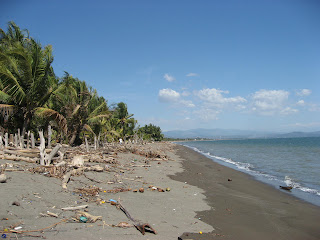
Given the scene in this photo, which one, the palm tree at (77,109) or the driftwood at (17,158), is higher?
the palm tree at (77,109)

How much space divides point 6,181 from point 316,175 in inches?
674

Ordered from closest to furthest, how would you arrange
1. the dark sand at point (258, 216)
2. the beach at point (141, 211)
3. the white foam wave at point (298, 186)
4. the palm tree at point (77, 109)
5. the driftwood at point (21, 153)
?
the beach at point (141, 211), the dark sand at point (258, 216), the driftwood at point (21, 153), the white foam wave at point (298, 186), the palm tree at point (77, 109)

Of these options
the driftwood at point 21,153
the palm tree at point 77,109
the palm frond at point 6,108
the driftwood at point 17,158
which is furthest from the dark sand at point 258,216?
the palm tree at point 77,109

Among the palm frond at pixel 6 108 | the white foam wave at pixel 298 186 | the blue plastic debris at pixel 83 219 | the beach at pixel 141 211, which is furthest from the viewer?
the palm frond at pixel 6 108

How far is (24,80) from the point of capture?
11.8 metres

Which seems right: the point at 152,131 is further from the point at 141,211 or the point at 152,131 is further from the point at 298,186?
the point at 141,211

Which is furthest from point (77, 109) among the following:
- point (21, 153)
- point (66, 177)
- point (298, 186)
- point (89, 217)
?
point (298, 186)

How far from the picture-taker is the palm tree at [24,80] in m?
11.3

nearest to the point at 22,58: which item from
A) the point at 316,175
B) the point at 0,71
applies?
the point at 0,71

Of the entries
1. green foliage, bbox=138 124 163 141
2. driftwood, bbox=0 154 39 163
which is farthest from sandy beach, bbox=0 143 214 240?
green foliage, bbox=138 124 163 141

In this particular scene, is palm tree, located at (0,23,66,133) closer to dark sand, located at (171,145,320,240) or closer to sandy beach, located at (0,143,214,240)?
sandy beach, located at (0,143,214,240)

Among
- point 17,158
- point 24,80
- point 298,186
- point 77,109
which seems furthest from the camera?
point 77,109

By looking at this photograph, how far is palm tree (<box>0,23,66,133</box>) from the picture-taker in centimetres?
1130

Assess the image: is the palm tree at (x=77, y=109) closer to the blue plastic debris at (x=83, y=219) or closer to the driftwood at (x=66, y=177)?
the driftwood at (x=66, y=177)
